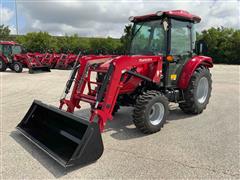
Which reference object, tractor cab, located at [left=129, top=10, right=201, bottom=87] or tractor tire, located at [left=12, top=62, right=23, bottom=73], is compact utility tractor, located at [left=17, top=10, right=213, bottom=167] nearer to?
tractor cab, located at [left=129, top=10, right=201, bottom=87]

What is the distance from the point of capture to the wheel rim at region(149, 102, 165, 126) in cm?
477

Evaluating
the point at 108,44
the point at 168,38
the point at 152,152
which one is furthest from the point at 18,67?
the point at 108,44

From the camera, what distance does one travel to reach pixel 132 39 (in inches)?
231

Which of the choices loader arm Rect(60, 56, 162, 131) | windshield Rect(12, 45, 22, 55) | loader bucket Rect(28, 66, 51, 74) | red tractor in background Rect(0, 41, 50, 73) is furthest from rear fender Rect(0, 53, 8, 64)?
loader arm Rect(60, 56, 162, 131)

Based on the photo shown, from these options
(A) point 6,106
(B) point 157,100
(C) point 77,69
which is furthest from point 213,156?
(A) point 6,106

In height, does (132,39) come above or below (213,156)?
above

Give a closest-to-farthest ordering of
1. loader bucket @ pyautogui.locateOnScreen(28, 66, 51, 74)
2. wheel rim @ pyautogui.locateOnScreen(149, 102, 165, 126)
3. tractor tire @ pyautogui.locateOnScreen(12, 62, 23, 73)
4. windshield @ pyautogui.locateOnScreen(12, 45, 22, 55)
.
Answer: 1. wheel rim @ pyautogui.locateOnScreen(149, 102, 165, 126)
2. loader bucket @ pyautogui.locateOnScreen(28, 66, 51, 74)
3. tractor tire @ pyautogui.locateOnScreen(12, 62, 23, 73)
4. windshield @ pyautogui.locateOnScreen(12, 45, 22, 55)

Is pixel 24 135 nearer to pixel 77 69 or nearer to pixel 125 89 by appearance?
pixel 77 69

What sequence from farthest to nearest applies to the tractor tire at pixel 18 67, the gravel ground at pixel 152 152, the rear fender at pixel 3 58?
the rear fender at pixel 3 58 < the tractor tire at pixel 18 67 < the gravel ground at pixel 152 152

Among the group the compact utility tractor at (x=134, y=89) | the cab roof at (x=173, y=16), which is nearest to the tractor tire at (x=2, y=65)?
the compact utility tractor at (x=134, y=89)

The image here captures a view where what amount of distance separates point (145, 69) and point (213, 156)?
6.90 ft

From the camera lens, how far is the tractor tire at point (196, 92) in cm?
561

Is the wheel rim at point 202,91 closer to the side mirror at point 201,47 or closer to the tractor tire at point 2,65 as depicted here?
the side mirror at point 201,47

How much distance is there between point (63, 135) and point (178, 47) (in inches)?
124
